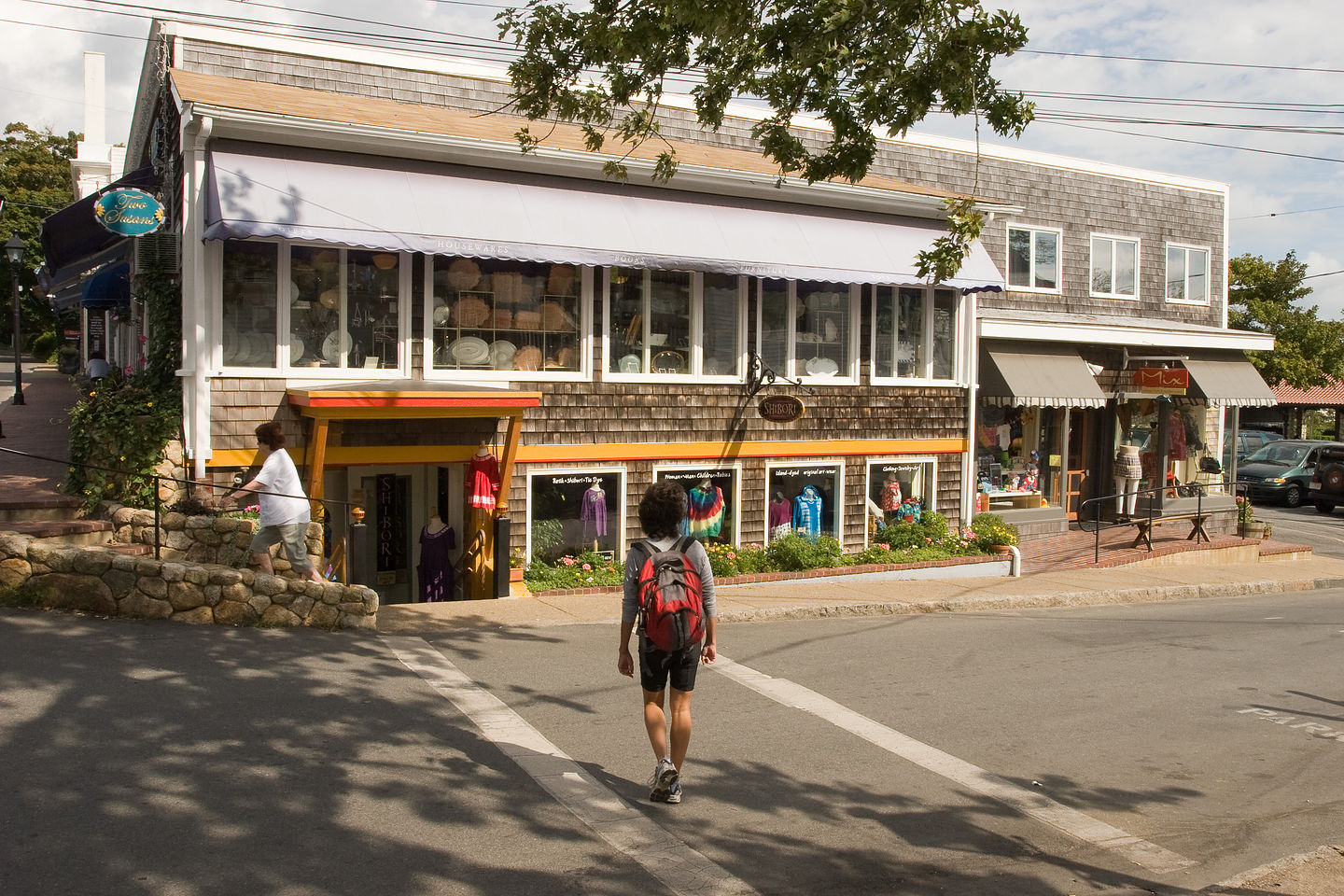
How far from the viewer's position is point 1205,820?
249 inches

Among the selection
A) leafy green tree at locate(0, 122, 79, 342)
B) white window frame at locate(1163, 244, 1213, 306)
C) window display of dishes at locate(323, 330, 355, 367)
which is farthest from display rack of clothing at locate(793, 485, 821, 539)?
leafy green tree at locate(0, 122, 79, 342)

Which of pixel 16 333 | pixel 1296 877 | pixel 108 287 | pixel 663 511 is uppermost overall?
pixel 108 287

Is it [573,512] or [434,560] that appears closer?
[434,560]

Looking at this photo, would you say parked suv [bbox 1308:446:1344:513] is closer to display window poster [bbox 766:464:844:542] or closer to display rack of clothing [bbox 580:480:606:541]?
display window poster [bbox 766:464:844:542]

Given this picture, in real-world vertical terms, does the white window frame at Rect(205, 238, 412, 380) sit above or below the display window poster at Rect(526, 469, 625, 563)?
above

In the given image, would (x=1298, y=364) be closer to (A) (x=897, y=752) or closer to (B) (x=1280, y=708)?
(B) (x=1280, y=708)

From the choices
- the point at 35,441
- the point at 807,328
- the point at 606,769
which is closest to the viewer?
the point at 606,769

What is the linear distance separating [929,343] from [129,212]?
10.8m

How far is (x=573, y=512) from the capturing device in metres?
13.8

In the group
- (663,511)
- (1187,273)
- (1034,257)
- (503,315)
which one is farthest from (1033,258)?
(663,511)

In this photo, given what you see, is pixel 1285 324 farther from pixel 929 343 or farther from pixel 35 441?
pixel 35 441

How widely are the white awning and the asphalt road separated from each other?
4423 millimetres

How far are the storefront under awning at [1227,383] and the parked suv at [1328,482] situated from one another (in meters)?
9.19

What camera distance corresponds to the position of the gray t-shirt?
601cm
